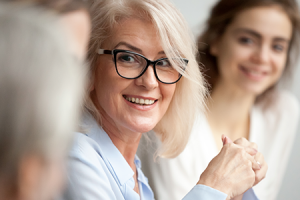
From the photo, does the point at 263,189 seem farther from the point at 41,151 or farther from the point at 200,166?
the point at 41,151

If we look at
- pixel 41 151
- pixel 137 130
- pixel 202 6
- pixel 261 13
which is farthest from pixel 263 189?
pixel 41 151

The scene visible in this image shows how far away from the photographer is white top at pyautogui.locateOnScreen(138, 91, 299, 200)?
151 centimetres

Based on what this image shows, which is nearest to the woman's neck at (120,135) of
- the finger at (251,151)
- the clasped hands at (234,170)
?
the clasped hands at (234,170)

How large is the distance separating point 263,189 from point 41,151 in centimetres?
168

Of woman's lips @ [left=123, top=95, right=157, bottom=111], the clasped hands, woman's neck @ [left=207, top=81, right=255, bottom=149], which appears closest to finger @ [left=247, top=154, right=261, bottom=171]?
the clasped hands

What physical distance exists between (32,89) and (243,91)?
1.54 meters

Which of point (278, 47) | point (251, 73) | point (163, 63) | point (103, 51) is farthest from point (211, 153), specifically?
point (103, 51)

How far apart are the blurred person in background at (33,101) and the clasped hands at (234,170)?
0.63 m

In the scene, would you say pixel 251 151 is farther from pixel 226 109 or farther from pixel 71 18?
pixel 71 18

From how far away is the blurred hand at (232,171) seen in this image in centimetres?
92

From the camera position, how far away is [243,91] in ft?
5.67

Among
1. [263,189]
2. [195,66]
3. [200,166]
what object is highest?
[195,66]

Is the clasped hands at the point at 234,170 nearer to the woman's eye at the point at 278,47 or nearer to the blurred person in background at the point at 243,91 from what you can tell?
the blurred person in background at the point at 243,91

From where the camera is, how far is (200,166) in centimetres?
154
